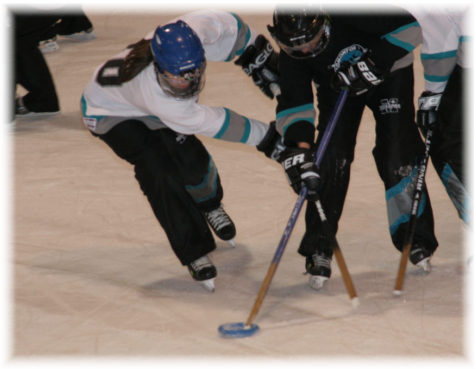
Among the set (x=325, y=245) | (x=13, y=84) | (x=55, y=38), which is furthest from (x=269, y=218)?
(x=55, y=38)

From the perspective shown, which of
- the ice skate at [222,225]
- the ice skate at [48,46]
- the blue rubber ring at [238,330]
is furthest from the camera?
the ice skate at [48,46]

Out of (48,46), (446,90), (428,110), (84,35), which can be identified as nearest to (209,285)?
(428,110)

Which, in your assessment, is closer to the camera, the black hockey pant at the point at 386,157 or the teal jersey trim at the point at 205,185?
the black hockey pant at the point at 386,157

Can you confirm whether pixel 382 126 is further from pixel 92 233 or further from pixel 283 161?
pixel 92 233

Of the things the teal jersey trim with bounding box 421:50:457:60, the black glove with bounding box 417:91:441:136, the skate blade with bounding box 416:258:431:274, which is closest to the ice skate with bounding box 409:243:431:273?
the skate blade with bounding box 416:258:431:274

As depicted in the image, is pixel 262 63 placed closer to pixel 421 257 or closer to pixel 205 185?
pixel 205 185

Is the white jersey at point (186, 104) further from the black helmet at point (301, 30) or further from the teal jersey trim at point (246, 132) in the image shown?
the black helmet at point (301, 30)

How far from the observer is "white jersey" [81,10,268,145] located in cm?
297

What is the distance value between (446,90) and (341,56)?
430mm

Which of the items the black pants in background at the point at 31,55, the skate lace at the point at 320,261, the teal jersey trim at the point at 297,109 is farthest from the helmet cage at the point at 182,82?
the black pants in background at the point at 31,55

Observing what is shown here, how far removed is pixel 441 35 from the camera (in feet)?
9.75

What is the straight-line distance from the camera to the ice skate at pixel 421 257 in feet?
10.3

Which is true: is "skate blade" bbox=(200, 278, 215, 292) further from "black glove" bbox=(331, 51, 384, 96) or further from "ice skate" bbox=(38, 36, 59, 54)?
"ice skate" bbox=(38, 36, 59, 54)

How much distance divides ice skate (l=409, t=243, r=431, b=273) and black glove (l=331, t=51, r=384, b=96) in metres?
0.64
